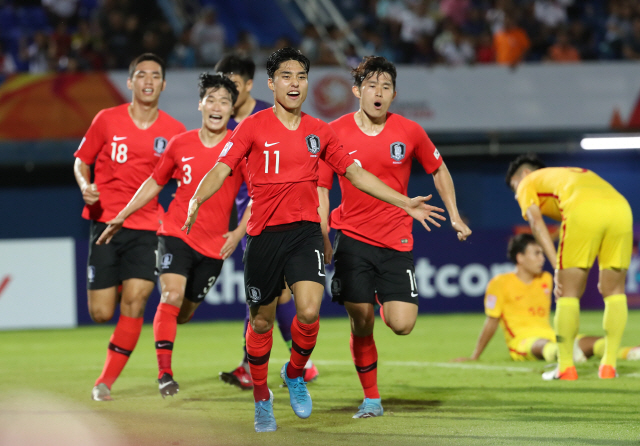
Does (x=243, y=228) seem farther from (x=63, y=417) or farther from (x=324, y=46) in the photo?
(x=324, y=46)

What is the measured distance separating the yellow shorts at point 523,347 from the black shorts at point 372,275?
2.78 meters

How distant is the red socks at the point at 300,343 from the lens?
4.98 metres

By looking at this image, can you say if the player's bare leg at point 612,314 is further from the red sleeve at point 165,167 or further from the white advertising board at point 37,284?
the white advertising board at point 37,284

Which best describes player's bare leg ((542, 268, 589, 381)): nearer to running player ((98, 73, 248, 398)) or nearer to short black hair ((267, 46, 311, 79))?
running player ((98, 73, 248, 398))

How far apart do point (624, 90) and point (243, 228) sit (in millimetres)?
12672

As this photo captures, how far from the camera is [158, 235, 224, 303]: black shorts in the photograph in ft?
20.0

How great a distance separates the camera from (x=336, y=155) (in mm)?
5078

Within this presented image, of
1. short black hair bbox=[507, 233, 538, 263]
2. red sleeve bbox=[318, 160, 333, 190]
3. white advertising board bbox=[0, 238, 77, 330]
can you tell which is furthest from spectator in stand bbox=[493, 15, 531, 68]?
red sleeve bbox=[318, 160, 333, 190]

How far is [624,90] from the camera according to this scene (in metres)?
Answer: 16.6

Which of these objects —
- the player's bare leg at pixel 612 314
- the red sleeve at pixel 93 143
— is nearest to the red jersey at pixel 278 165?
the red sleeve at pixel 93 143

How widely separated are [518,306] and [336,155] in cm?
366

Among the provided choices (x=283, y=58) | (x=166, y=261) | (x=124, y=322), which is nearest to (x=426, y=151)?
(x=283, y=58)

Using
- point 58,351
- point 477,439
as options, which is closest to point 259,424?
point 477,439

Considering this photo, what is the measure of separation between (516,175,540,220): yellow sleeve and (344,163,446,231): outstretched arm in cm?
187
